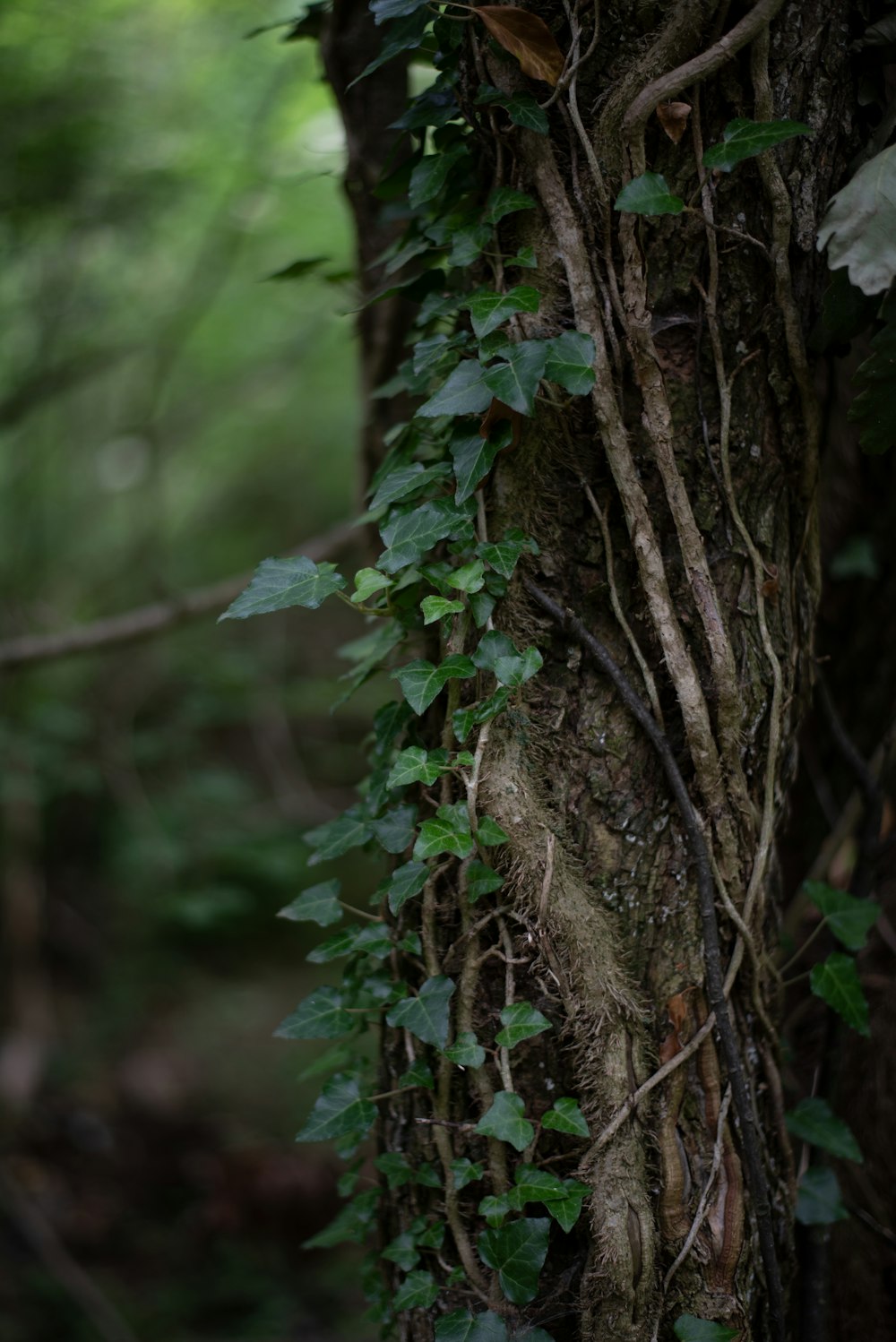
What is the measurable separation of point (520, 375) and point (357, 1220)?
3.58 feet

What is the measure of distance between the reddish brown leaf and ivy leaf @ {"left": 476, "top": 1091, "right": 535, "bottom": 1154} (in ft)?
2.40

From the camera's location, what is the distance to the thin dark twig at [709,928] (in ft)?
3.49

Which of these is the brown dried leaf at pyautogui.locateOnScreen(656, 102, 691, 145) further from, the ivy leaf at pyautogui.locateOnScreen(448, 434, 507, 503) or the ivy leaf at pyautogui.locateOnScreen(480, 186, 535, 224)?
the ivy leaf at pyautogui.locateOnScreen(448, 434, 507, 503)

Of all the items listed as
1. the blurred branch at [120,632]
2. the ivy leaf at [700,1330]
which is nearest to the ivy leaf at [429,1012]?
the ivy leaf at [700,1330]

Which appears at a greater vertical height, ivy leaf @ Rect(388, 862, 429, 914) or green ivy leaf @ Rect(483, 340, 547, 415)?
green ivy leaf @ Rect(483, 340, 547, 415)

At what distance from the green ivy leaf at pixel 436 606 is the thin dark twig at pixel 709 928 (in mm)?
107

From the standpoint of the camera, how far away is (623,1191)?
100 centimetres

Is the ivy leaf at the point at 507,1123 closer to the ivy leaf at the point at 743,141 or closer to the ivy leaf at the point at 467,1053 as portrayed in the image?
the ivy leaf at the point at 467,1053

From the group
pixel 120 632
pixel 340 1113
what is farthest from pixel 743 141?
pixel 120 632

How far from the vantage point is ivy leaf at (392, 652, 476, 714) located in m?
1.03

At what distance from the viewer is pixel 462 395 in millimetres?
1031

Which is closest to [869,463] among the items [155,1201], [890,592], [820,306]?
[890,592]

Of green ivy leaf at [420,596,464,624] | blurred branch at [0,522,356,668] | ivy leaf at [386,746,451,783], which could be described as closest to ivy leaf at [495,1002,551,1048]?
ivy leaf at [386,746,451,783]

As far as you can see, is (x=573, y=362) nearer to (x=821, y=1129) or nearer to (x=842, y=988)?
(x=842, y=988)
